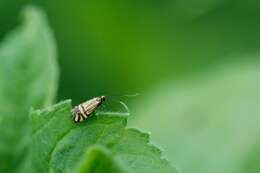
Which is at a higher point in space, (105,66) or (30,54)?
(30,54)

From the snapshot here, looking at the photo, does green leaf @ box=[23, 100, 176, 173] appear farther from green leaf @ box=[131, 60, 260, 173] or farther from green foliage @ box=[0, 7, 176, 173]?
green leaf @ box=[131, 60, 260, 173]

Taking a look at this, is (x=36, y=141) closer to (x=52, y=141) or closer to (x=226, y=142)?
(x=52, y=141)

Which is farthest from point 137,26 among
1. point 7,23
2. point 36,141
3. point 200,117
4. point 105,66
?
point 36,141

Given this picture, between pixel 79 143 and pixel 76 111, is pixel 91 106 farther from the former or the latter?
pixel 79 143

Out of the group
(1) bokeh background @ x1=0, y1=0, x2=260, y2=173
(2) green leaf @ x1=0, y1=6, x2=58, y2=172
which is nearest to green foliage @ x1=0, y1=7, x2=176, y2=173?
(2) green leaf @ x1=0, y1=6, x2=58, y2=172

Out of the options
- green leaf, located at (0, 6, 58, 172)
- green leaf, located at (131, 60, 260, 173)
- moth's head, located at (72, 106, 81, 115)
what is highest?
moth's head, located at (72, 106, 81, 115)

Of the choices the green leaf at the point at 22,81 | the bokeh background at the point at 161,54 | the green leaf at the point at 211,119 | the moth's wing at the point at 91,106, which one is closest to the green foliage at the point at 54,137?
the green leaf at the point at 22,81

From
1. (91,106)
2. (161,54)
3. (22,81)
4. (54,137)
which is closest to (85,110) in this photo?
(91,106)
